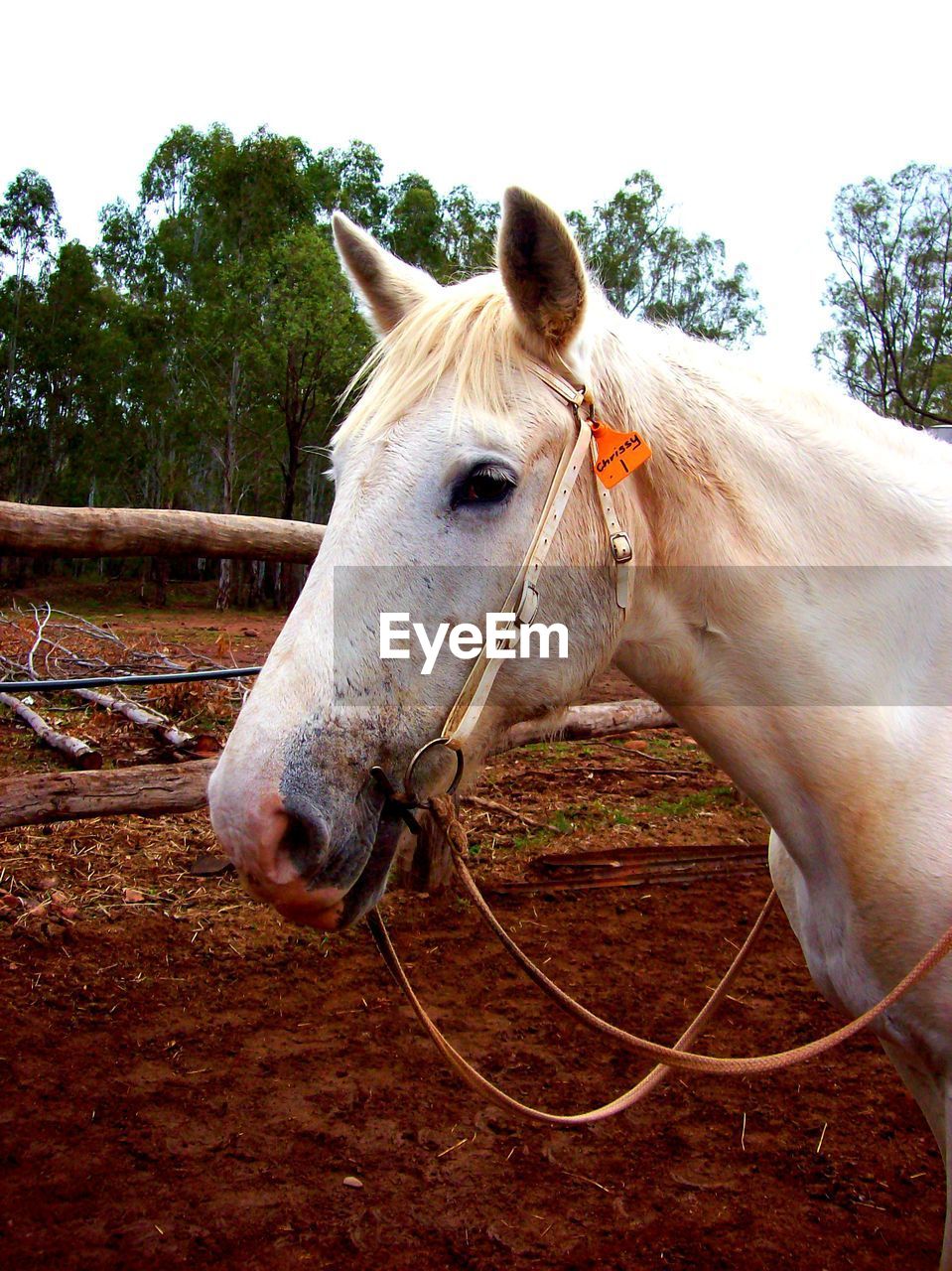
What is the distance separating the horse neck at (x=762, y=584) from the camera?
1.55 meters

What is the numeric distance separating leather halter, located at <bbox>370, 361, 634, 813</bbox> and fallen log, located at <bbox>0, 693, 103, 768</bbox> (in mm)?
4879

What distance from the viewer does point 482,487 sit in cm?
140

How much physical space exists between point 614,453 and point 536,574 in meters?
0.28

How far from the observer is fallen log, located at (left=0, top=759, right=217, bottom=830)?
3342 mm

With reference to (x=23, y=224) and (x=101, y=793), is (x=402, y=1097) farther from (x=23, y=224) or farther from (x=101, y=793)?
(x=23, y=224)

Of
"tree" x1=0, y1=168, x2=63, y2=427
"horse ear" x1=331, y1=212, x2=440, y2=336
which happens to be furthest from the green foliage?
"horse ear" x1=331, y1=212, x2=440, y2=336

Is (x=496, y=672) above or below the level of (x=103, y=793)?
above

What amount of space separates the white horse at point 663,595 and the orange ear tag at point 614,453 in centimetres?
4

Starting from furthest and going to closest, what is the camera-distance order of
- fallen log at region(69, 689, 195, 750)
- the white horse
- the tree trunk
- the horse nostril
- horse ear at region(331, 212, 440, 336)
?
the tree trunk → fallen log at region(69, 689, 195, 750) → horse ear at region(331, 212, 440, 336) → the white horse → the horse nostril

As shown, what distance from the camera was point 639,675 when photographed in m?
1.68

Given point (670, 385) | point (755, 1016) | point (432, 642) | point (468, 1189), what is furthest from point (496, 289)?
point (755, 1016)

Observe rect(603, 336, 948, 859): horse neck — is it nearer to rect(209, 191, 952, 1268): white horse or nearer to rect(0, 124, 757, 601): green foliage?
rect(209, 191, 952, 1268): white horse

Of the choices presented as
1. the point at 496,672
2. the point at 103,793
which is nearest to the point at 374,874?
the point at 496,672

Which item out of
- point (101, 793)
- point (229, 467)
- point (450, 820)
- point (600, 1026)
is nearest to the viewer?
point (450, 820)
